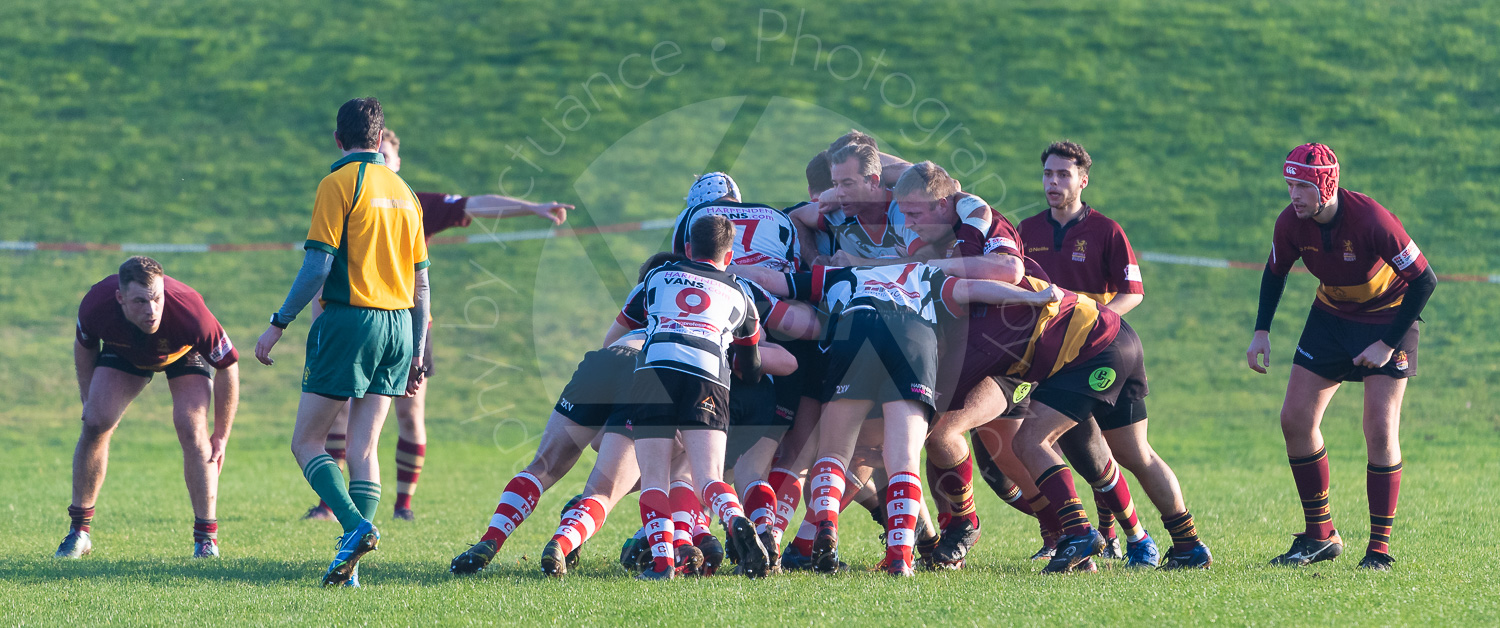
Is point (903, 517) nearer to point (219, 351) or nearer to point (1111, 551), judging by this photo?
point (1111, 551)

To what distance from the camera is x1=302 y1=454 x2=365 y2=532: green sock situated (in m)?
5.67

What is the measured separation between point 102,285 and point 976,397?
481 centimetres

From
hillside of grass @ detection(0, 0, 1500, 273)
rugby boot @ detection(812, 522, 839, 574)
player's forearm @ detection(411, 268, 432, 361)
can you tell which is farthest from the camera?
hillside of grass @ detection(0, 0, 1500, 273)

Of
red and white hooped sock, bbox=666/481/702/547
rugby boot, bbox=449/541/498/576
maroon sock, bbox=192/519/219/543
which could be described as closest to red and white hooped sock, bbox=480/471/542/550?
rugby boot, bbox=449/541/498/576

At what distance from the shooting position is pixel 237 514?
902 cm

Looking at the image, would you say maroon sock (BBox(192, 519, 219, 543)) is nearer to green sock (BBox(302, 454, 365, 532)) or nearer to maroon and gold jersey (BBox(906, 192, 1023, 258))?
green sock (BBox(302, 454, 365, 532))

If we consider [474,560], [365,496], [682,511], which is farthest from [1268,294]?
[365,496]

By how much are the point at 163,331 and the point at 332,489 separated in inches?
77.8

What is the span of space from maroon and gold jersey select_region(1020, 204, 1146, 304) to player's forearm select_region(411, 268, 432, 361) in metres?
3.46

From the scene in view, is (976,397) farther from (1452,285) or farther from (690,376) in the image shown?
(1452,285)

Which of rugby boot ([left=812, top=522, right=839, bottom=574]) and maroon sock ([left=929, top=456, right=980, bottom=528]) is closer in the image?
rugby boot ([left=812, top=522, right=839, bottom=574])

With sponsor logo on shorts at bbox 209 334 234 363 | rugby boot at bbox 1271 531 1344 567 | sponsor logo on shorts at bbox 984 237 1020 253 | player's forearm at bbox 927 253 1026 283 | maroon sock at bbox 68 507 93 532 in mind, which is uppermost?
sponsor logo on shorts at bbox 984 237 1020 253

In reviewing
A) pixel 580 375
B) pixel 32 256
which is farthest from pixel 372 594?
pixel 32 256

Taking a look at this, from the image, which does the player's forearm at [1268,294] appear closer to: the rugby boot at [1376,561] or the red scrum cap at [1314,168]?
the red scrum cap at [1314,168]
